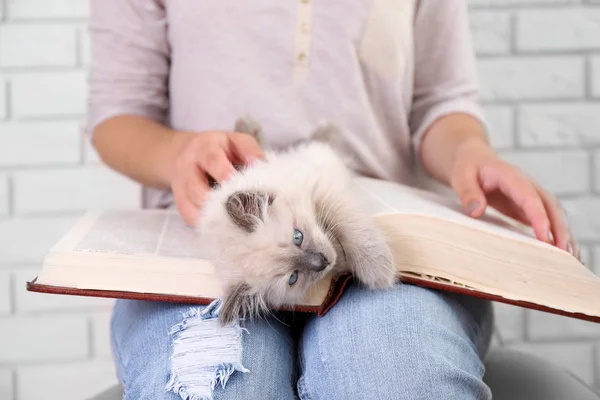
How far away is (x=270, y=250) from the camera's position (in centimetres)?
79

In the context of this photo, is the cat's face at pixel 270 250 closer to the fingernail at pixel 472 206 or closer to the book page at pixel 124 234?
the book page at pixel 124 234

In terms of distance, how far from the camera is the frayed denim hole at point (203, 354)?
2.18 feet

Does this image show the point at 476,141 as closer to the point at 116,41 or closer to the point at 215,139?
the point at 215,139

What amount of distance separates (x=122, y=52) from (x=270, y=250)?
1.67ft

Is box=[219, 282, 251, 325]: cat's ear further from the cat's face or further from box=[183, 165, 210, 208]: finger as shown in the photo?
box=[183, 165, 210, 208]: finger

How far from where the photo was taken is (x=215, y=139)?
817 millimetres

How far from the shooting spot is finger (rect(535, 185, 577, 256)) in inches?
34.1

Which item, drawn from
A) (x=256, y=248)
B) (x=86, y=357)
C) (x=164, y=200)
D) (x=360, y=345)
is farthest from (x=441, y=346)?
(x=86, y=357)

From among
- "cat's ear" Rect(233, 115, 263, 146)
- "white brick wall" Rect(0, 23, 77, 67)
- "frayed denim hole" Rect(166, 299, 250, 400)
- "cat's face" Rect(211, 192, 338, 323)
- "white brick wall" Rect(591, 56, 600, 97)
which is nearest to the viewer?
"frayed denim hole" Rect(166, 299, 250, 400)

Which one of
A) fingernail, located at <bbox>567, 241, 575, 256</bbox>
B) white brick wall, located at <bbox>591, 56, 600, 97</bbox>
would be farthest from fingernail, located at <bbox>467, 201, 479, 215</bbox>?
white brick wall, located at <bbox>591, 56, 600, 97</bbox>

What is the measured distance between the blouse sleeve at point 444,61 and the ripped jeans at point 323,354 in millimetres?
462

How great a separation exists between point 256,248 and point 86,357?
0.88 m

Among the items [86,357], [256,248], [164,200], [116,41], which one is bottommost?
[86,357]

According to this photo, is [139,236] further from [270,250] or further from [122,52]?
[122,52]
